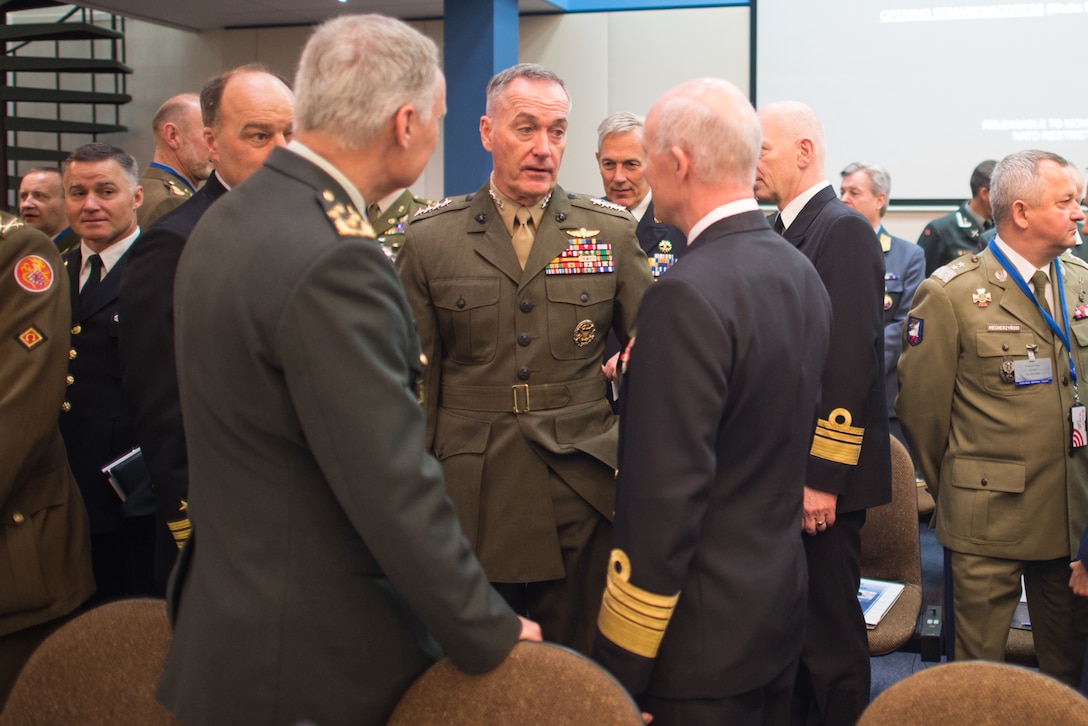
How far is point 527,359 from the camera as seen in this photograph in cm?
229

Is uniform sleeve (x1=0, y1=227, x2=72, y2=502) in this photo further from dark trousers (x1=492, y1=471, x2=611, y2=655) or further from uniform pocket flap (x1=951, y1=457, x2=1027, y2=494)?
uniform pocket flap (x1=951, y1=457, x2=1027, y2=494)

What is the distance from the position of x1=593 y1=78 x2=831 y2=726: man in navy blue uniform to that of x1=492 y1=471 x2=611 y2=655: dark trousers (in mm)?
690

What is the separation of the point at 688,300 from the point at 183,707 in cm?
94

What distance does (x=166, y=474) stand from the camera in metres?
2.12

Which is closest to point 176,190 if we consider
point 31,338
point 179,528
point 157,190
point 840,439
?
point 157,190

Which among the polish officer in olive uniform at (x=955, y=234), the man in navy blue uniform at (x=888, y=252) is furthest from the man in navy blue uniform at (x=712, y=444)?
the polish officer in olive uniform at (x=955, y=234)

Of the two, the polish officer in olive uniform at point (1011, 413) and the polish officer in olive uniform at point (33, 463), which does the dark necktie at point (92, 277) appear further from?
the polish officer in olive uniform at point (1011, 413)

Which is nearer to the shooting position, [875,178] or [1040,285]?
[1040,285]

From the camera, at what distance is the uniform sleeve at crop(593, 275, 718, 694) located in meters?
1.50

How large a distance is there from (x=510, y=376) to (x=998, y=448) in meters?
1.48

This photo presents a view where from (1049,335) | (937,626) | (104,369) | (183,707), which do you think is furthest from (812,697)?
(104,369)

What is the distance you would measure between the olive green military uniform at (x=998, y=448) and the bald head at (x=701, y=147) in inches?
57.1

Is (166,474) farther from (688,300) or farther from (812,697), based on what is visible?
(812,697)

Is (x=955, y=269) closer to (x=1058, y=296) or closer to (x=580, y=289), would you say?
(x=1058, y=296)
